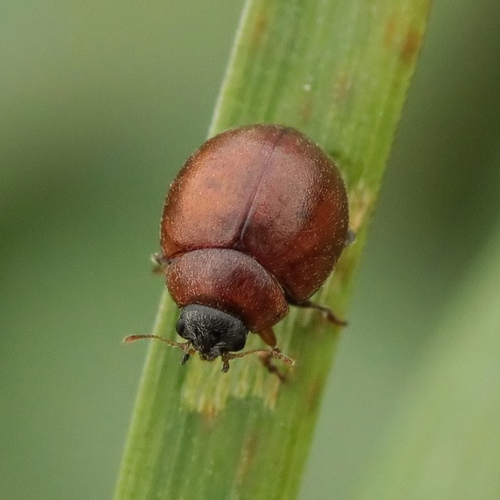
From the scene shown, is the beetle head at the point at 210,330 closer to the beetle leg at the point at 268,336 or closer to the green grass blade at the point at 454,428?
the beetle leg at the point at 268,336

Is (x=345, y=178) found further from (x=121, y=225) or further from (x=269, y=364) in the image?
(x=121, y=225)

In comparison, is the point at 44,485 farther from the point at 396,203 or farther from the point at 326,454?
the point at 396,203

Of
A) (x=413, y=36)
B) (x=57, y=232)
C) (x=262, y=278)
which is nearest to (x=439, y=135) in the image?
(x=413, y=36)

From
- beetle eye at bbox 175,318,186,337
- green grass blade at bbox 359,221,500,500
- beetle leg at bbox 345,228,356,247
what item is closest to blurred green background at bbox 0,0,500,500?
green grass blade at bbox 359,221,500,500

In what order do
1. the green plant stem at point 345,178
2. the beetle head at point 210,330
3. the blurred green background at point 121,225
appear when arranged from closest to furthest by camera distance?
1. the green plant stem at point 345,178
2. the beetle head at point 210,330
3. the blurred green background at point 121,225

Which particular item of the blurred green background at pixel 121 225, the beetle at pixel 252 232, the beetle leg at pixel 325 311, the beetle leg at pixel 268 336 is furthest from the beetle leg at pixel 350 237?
the blurred green background at pixel 121 225

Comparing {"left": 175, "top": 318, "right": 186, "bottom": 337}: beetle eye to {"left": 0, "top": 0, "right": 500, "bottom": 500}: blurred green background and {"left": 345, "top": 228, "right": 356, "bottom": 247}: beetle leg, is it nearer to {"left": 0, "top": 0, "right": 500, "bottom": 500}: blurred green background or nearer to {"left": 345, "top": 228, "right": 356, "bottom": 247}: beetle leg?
{"left": 345, "top": 228, "right": 356, "bottom": 247}: beetle leg
